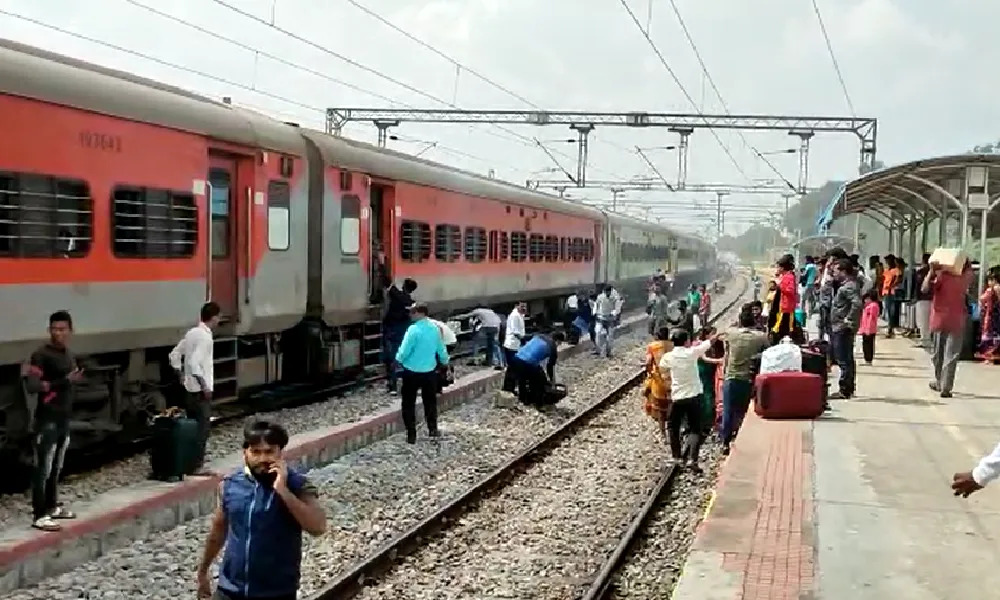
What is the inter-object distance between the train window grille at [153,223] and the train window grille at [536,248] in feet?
51.5

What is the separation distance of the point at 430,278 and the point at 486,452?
634 cm

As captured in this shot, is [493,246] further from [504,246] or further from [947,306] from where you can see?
[947,306]

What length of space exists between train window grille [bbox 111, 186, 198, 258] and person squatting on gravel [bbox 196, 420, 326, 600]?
6121 millimetres

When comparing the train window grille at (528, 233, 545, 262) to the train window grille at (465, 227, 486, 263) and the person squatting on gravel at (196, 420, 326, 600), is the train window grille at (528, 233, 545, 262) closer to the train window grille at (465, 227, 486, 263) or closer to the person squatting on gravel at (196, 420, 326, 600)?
the train window grille at (465, 227, 486, 263)

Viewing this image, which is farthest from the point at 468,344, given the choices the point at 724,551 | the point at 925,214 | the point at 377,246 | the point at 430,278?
the point at 724,551

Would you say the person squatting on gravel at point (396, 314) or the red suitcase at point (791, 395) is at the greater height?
the person squatting on gravel at point (396, 314)

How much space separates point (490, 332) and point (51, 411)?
42.0 ft

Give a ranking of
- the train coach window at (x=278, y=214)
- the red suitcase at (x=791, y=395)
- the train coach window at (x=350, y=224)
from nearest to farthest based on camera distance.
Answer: the red suitcase at (x=791, y=395) → the train coach window at (x=278, y=214) → the train coach window at (x=350, y=224)

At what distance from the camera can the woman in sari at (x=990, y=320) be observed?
57.6ft

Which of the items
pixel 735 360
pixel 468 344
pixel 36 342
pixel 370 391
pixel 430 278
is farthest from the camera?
pixel 468 344

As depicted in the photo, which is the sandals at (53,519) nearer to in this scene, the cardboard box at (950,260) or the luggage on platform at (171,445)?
the luggage on platform at (171,445)

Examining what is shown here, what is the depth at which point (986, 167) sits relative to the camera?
55.1 ft

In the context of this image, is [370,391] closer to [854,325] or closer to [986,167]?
[854,325]

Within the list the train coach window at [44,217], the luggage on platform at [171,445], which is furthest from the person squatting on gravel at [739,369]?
the train coach window at [44,217]
